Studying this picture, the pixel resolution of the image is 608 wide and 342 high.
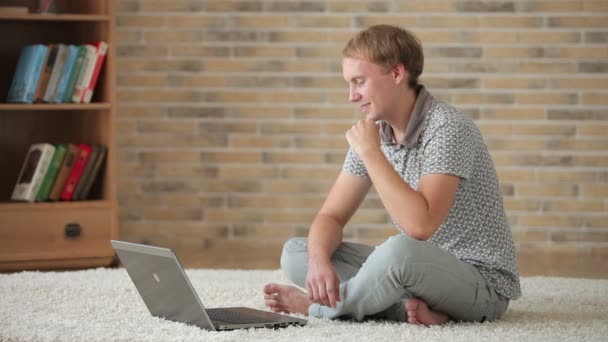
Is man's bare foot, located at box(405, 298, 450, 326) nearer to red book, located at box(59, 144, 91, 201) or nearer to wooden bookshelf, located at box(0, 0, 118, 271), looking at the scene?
wooden bookshelf, located at box(0, 0, 118, 271)

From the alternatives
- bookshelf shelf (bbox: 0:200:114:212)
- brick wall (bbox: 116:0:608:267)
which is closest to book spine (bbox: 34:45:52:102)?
bookshelf shelf (bbox: 0:200:114:212)

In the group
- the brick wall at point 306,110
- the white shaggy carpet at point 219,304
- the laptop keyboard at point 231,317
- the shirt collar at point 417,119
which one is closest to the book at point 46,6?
the brick wall at point 306,110

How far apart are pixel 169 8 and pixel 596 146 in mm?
1816

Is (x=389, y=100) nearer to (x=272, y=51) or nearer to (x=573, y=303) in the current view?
(x=573, y=303)

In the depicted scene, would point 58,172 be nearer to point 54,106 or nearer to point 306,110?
point 54,106

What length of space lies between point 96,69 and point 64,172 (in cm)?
39

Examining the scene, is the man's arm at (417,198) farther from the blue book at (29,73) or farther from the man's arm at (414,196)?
the blue book at (29,73)

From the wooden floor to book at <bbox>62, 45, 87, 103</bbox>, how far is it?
75cm

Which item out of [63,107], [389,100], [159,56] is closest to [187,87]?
[159,56]

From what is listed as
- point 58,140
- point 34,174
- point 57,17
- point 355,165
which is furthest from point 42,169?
point 355,165

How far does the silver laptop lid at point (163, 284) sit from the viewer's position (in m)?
Answer: 2.14

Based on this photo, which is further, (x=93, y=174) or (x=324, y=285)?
(x=93, y=174)

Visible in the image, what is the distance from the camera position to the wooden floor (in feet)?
11.9

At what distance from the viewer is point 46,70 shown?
3.63 metres
